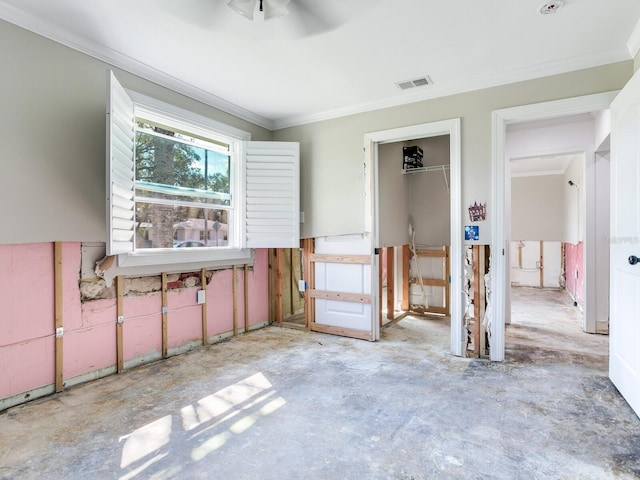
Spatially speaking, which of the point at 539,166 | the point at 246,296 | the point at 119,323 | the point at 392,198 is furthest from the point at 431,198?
the point at 119,323

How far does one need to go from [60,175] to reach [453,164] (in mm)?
3239

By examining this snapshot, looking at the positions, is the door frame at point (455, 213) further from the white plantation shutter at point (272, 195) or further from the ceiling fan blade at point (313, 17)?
the ceiling fan blade at point (313, 17)

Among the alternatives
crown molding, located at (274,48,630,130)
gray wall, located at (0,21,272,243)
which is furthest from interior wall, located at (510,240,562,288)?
gray wall, located at (0,21,272,243)

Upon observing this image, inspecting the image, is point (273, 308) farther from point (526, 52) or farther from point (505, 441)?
point (526, 52)

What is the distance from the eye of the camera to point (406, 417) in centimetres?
220

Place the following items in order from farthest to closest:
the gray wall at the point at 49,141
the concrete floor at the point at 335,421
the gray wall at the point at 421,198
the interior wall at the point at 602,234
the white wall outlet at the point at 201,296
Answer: the gray wall at the point at 421,198 < the interior wall at the point at 602,234 < the white wall outlet at the point at 201,296 < the gray wall at the point at 49,141 < the concrete floor at the point at 335,421

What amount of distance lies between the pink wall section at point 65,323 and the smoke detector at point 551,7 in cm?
361

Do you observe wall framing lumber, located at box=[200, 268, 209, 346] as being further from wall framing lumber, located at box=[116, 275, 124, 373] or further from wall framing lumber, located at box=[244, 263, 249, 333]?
wall framing lumber, located at box=[116, 275, 124, 373]

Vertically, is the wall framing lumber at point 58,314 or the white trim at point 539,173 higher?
the white trim at point 539,173

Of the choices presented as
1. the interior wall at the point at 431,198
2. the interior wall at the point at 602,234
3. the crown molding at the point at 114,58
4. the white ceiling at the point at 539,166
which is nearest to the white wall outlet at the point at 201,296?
the crown molding at the point at 114,58

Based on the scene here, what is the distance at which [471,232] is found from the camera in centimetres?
324

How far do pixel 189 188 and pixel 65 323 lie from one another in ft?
5.11

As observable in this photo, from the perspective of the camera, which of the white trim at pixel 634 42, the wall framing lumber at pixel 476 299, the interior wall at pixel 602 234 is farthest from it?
the interior wall at pixel 602 234

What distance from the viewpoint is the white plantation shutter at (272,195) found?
13.1 ft
